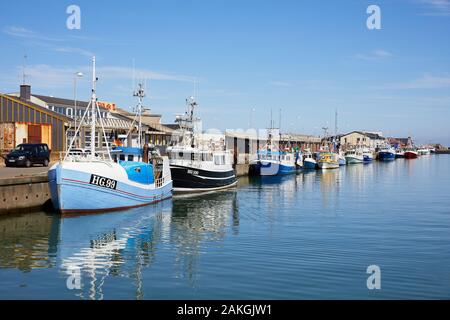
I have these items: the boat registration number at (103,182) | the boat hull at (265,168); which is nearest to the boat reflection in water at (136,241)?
the boat registration number at (103,182)

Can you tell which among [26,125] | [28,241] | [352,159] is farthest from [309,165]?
[28,241]

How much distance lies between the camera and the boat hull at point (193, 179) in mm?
45125

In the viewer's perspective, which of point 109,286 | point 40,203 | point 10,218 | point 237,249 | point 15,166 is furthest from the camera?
point 15,166

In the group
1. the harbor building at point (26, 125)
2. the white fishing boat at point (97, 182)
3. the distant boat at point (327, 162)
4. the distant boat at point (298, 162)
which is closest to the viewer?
the white fishing boat at point (97, 182)

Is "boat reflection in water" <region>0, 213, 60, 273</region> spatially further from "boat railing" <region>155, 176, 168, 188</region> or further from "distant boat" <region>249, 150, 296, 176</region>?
"distant boat" <region>249, 150, 296, 176</region>

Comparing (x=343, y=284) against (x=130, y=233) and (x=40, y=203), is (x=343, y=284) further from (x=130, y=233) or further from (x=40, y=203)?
(x=40, y=203)

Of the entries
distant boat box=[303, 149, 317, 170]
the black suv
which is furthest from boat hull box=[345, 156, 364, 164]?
the black suv

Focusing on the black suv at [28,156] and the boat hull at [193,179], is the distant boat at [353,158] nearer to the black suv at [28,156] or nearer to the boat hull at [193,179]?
the boat hull at [193,179]

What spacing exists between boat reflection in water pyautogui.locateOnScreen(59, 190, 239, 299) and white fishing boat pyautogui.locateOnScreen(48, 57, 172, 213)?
807 mm

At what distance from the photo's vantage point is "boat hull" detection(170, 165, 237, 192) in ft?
148

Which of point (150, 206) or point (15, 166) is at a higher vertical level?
point (15, 166)
